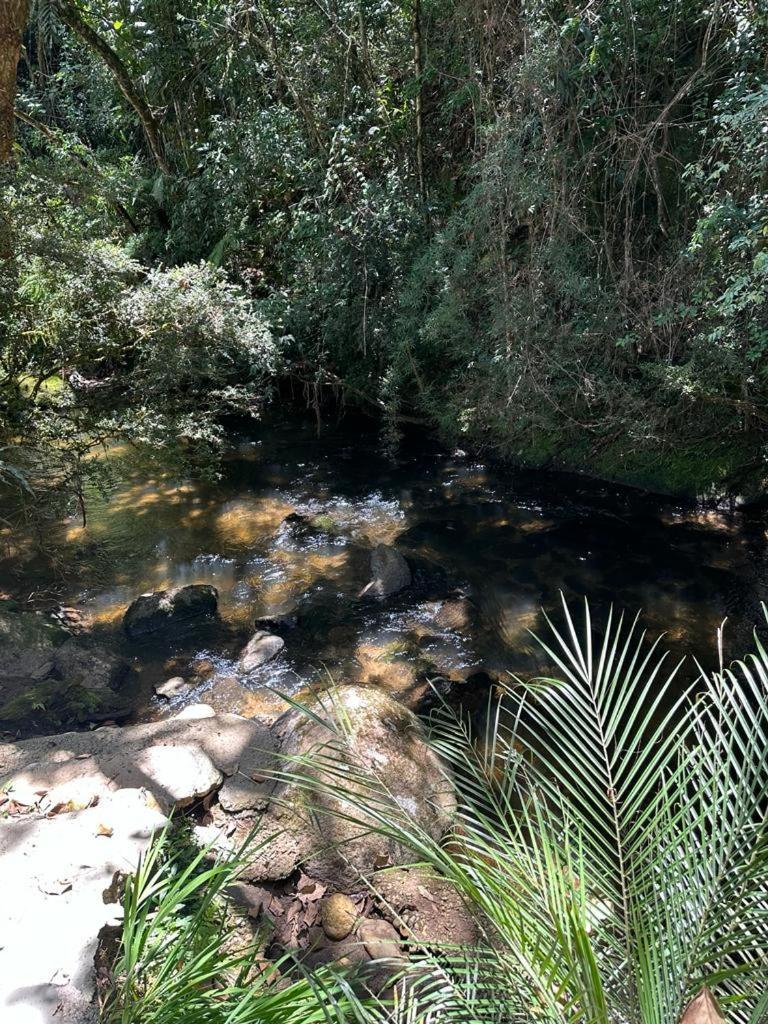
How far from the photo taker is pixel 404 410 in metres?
8.44

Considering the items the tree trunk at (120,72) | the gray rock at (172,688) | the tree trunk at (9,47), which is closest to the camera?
the tree trunk at (9,47)

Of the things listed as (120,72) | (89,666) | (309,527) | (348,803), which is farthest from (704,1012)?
(120,72)

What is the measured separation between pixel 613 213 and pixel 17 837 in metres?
5.90

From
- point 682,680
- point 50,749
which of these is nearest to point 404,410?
point 682,680

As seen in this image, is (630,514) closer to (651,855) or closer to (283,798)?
(283,798)

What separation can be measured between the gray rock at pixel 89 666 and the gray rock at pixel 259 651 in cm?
80

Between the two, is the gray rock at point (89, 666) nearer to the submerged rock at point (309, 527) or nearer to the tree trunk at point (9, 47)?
the submerged rock at point (309, 527)

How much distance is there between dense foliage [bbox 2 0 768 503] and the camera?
4.99 metres

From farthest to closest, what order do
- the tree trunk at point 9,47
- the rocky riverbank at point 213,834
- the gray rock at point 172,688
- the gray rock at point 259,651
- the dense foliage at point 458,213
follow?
the dense foliage at point 458,213 → the gray rock at point 259,651 → the gray rock at point 172,688 → the tree trunk at point 9,47 → the rocky riverbank at point 213,834

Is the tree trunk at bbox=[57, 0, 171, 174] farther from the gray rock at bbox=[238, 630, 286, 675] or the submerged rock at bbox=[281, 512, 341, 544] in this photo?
the gray rock at bbox=[238, 630, 286, 675]

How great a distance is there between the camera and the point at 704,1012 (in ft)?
2.77

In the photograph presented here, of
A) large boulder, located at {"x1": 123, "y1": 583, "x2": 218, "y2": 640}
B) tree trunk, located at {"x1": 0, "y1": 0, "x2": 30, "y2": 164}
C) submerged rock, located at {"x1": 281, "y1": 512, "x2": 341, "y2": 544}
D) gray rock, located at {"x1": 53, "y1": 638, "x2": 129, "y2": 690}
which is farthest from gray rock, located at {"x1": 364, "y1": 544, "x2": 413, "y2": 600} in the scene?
tree trunk, located at {"x1": 0, "y1": 0, "x2": 30, "y2": 164}

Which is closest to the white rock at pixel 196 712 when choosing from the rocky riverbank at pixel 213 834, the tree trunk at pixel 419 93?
Result: the rocky riverbank at pixel 213 834

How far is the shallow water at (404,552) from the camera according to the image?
190 inches
